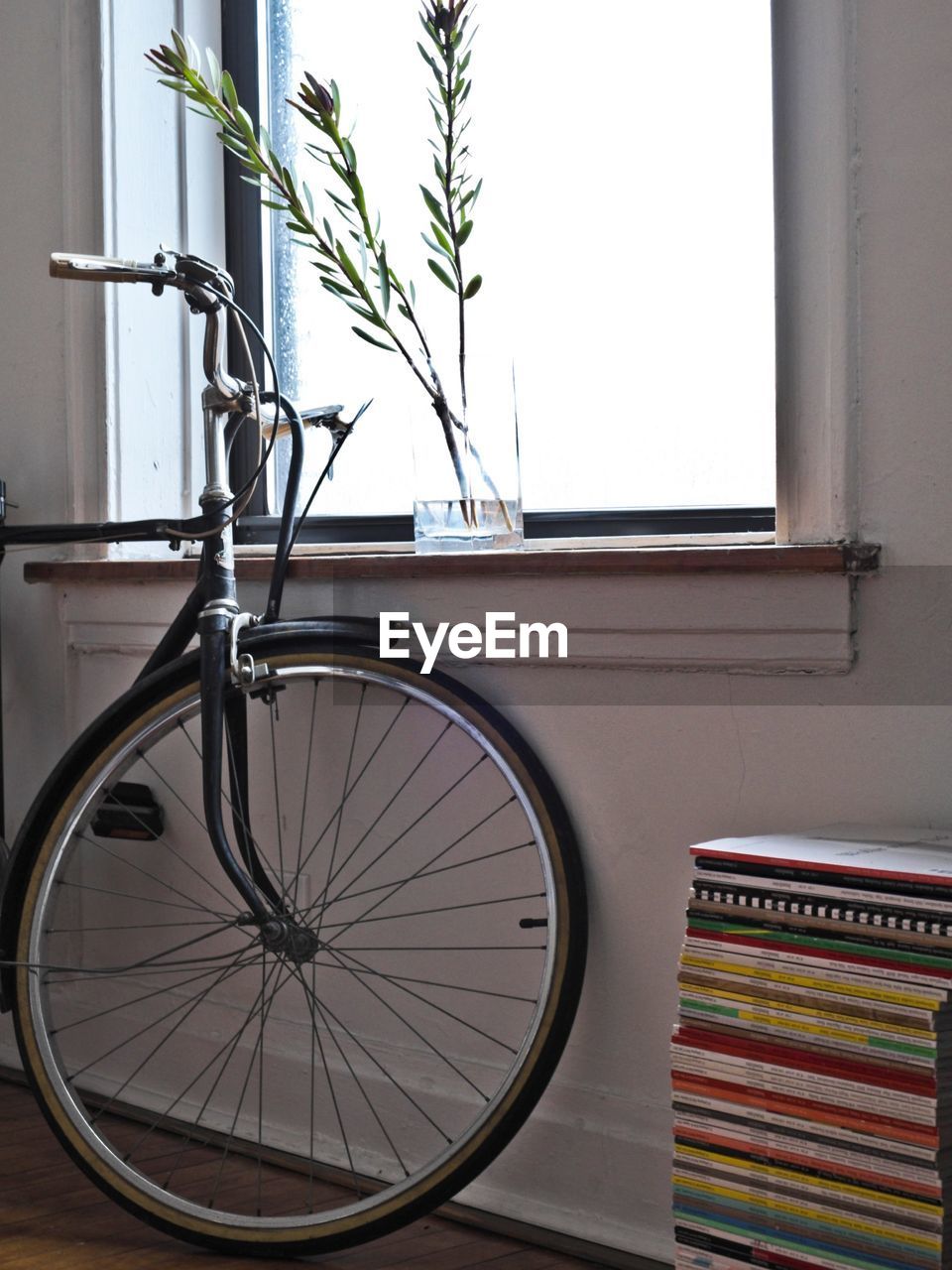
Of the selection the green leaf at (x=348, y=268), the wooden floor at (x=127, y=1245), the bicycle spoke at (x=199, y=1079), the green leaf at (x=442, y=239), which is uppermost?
the green leaf at (x=442, y=239)

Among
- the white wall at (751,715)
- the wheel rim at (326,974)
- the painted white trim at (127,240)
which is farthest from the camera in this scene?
the painted white trim at (127,240)

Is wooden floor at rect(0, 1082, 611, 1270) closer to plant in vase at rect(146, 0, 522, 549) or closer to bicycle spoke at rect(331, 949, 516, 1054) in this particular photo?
bicycle spoke at rect(331, 949, 516, 1054)

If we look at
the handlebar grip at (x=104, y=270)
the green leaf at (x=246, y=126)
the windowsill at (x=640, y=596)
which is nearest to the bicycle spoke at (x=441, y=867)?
the windowsill at (x=640, y=596)

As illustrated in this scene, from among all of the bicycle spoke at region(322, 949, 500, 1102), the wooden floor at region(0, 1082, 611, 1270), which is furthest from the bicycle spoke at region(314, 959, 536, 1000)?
the wooden floor at region(0, 1082, 611, 1270)

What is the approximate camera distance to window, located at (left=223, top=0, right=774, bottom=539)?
1728 mm

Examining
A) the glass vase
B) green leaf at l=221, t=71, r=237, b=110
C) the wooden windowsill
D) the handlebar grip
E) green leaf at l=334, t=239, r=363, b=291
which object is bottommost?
the wooden windowsill

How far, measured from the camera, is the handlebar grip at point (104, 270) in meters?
1.55

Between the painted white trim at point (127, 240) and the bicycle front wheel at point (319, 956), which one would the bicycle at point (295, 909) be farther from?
the painted white trim at point (127, 240)

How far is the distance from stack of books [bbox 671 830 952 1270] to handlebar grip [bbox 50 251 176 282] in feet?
3.01

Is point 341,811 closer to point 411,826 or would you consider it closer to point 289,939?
point 411,826

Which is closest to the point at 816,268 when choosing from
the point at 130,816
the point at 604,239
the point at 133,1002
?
the point at 604,239

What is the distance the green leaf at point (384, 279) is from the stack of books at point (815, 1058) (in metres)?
0.86

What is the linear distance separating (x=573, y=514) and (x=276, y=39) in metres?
1.00

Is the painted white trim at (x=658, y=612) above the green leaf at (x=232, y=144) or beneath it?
beneath
